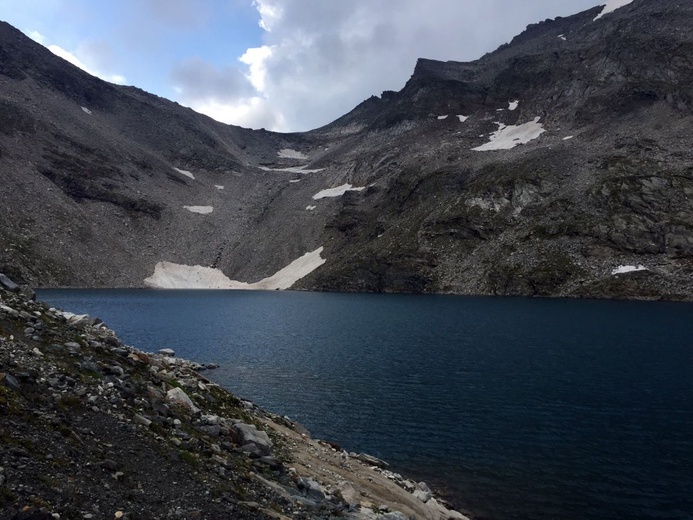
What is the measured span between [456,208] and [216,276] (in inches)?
3282

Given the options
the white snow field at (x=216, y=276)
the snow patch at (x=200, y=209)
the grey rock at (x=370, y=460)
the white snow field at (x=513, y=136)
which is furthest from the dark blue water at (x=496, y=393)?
the snow patch at (x=200, y=209)

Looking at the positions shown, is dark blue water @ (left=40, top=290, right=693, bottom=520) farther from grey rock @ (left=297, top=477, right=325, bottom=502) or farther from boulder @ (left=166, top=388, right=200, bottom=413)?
boulder @ (left=166, top=388, right=200, bottom=413)

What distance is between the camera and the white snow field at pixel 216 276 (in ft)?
524

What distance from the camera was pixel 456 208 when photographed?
143m

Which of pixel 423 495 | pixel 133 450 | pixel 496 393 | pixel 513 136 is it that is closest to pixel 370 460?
pixel 423 495

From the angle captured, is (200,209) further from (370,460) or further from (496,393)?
(370,460)

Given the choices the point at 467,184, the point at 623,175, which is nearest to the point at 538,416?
the point at 623,175

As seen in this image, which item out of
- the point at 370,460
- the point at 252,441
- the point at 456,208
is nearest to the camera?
the point at 252,441

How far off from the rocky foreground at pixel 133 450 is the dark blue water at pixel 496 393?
6018mm

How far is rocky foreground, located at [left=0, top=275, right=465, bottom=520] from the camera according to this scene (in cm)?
1096

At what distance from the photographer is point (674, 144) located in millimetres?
129750

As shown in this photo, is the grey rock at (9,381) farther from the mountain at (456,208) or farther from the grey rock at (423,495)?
the mountain at (456,208)

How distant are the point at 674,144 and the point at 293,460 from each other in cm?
14575

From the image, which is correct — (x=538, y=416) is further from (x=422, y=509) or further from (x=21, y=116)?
(x=21, y=116)
